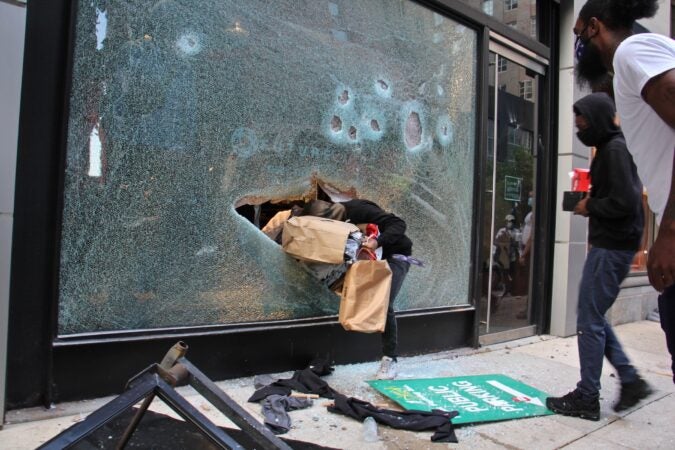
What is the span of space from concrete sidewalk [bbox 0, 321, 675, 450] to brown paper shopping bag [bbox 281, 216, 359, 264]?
1007 mm

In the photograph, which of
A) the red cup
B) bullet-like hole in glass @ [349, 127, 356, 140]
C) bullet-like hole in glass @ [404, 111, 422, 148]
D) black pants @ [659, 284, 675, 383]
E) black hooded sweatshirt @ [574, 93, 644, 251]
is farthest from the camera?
bullet-like hole in glass @ [404, 111, 422, 148]

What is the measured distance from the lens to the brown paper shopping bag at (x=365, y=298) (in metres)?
3.96

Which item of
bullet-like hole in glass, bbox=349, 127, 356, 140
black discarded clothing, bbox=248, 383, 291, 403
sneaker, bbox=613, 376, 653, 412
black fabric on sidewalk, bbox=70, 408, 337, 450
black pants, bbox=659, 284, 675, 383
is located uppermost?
bullet-like hole in glass, bbox=349, 127, 356, 140

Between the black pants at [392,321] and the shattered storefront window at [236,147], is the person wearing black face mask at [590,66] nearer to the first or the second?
the black pants at [392,321]

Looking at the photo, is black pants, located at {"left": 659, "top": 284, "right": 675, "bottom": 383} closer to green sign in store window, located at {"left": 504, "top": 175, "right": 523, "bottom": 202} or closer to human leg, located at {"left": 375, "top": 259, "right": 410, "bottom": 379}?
human leg, located at {"left": 375, "top": 259, "right": 410, "bottom": 379}

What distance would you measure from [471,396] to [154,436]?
8.70 ft

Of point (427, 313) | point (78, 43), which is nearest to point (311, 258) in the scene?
point (427, 313)

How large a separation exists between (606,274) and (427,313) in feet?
6.34

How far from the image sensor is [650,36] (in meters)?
1.76

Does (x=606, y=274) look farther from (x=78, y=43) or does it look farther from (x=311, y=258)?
(x=78, y=43)

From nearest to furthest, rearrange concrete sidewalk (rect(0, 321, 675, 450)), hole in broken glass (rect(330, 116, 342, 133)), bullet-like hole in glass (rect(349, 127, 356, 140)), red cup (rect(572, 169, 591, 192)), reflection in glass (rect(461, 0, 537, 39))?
concrete sidewalk (rect(0, 321, 675, 450))
hole in broken glass (rect(330, 116, 342, 133))
bullet-like hole in glass (rect(349, 127, 356, 140))
red cup (rect(572, 169, 591, 192))
reflection in glass (rect(461, 0, 537, 39))

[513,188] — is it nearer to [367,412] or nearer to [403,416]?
[403,416]

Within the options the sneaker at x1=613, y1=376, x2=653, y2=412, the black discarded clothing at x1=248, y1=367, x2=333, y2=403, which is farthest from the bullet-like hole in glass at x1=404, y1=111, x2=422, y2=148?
the sneaker at x1=613, y1=376, x2=653, y2=412

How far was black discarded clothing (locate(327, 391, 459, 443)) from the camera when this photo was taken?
330 centimetres
